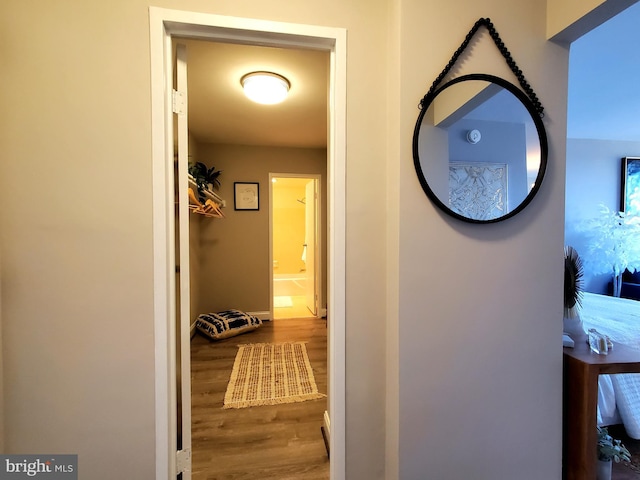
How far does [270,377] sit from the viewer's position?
2.27m

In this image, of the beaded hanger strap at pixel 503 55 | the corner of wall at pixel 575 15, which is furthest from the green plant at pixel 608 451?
the corner of wall at pixel 575 15

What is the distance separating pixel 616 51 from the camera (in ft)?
6.00

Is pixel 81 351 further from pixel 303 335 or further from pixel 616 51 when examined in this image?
pixel 616 51

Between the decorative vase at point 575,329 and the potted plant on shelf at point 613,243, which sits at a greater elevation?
the potted plant on shelf at point 613,243

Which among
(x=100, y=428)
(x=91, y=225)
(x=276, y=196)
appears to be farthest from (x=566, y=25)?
(x=276, y=196)

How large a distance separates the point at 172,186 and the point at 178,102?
0.36 metres

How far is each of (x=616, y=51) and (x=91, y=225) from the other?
3.30m

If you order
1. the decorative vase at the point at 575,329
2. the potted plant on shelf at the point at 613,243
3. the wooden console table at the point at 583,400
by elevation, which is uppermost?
the potted plant on shelf at the point at 613,243

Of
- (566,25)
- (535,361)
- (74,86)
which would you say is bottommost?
(535,361)

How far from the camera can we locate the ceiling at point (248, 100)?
1799 millimetres

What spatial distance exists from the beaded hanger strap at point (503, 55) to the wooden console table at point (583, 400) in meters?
1.05

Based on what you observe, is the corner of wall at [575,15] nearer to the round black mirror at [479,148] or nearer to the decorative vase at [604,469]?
the round black mirror at [479,148]

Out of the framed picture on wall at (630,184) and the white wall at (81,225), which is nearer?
the white wall at (81,225)

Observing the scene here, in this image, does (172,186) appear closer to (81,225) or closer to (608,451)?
(81,225)
